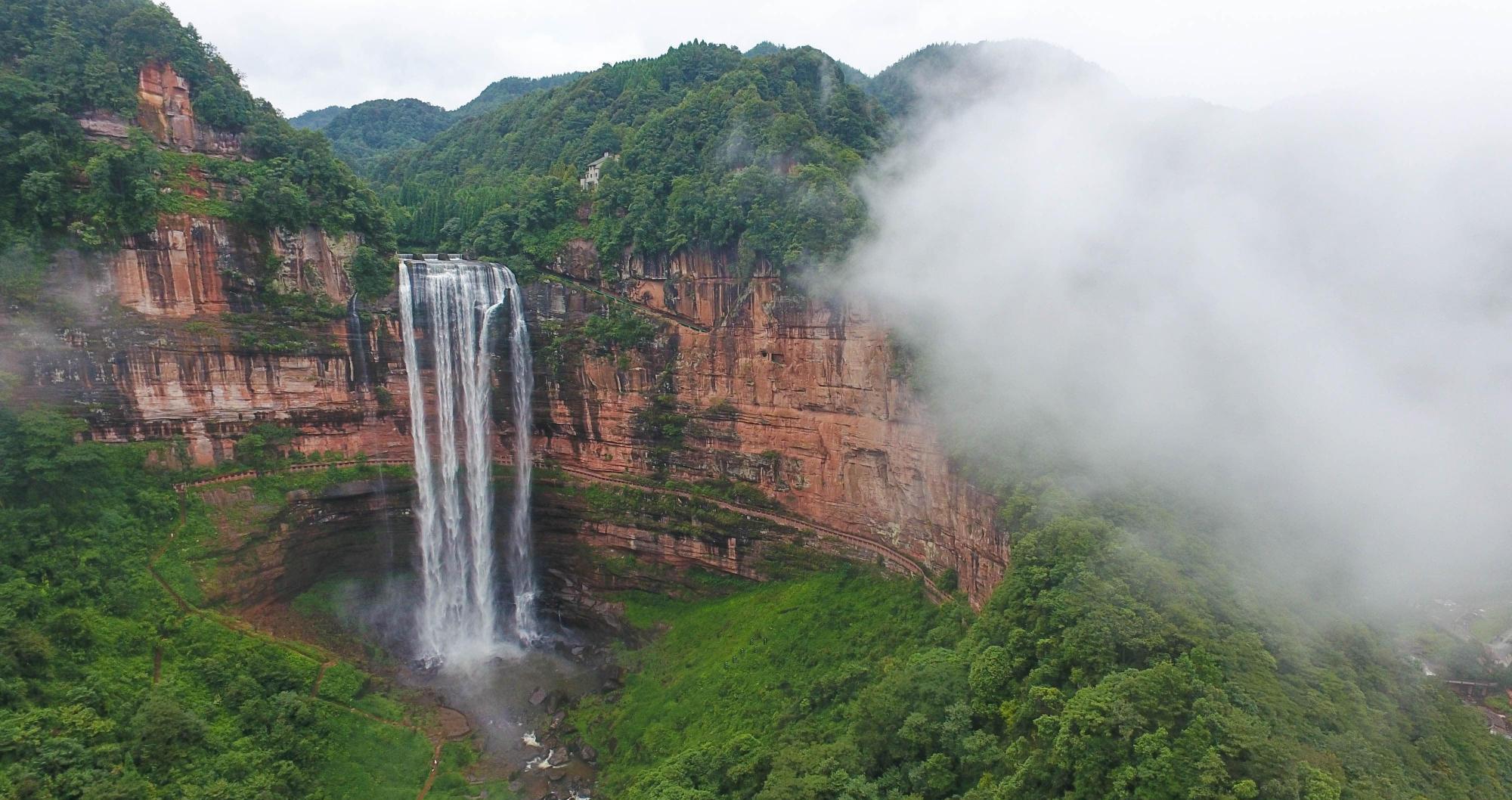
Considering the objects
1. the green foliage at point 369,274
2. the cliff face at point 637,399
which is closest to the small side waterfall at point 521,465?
the cliff face at point 637,399

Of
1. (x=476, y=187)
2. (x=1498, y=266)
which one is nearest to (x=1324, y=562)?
(x=1498, y=266)

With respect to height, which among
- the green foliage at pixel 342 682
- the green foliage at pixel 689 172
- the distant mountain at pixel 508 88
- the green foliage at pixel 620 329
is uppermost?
the distant mountain at pixel 508 88

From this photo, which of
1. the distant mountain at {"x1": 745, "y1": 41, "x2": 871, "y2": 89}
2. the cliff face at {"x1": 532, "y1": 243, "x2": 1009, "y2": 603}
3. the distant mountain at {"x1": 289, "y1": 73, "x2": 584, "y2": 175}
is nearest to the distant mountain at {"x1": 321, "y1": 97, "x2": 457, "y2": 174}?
the distant mountain at {"x1": 289, "y1": 73, "x2": 584, "y2": 175}

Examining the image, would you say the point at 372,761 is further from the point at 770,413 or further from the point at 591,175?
the point at 591,175

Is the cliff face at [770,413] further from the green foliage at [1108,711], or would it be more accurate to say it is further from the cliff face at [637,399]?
the green foliage at [1108,711]

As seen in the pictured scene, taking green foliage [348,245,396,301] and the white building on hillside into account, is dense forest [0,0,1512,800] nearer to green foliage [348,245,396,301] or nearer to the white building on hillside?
green foliage [348,245,396,301]
